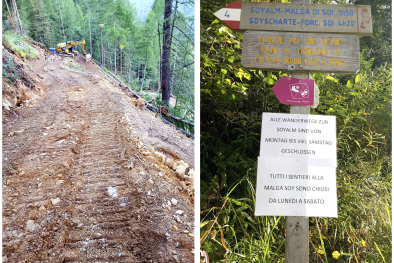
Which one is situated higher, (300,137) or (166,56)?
(166,56)

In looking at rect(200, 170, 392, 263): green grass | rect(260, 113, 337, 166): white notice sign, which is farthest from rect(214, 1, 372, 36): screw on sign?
rect(200, 170, 392, 263): green grass

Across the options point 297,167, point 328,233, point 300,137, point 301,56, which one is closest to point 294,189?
point 297,167

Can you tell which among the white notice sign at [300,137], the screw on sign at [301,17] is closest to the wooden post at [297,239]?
the white notice sign at [300,137]

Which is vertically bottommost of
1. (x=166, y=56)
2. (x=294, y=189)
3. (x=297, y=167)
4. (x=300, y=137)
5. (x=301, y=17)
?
(x=294, y=189)

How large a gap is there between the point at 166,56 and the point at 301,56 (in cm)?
101

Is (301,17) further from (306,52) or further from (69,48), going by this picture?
(69,48)

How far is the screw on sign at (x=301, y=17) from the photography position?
6.01 feet

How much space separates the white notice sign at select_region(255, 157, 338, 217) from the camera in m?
1.78

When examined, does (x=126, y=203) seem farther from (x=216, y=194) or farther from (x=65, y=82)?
(x=216, y=194)

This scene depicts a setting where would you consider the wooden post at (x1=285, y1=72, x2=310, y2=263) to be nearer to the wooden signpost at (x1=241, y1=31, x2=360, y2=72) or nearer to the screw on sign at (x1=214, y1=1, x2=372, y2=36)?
the wooden signpost at (x1=241, y1=31, x2=360, y2=72)

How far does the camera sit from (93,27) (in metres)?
1.64

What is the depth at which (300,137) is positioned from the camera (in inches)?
72.2

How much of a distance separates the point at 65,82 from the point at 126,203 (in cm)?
95

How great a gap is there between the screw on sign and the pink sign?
39 centimetres
